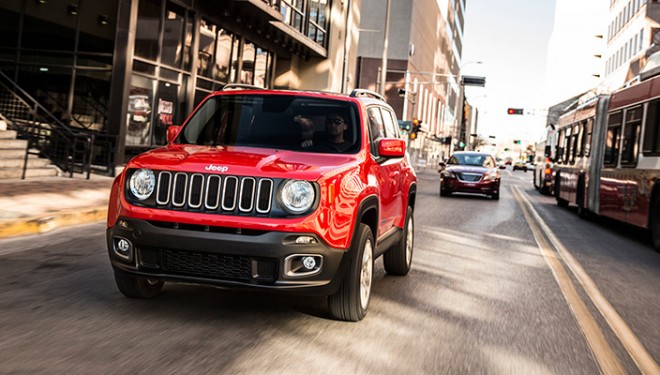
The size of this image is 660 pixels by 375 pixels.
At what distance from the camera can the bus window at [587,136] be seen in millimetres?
18495

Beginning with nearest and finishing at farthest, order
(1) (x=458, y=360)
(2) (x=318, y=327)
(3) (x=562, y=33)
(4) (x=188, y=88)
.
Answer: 1. (1) (x=458, y=360)
2. (2) (x=318, y=327)
3. (4) (x=188, y=88)
4. (3) (x=562, y=33)

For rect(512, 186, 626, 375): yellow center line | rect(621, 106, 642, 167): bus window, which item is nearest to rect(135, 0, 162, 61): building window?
rect(621, 106, 642, 167): bus window

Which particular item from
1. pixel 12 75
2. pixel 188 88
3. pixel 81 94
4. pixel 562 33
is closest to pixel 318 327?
pixel 81 94

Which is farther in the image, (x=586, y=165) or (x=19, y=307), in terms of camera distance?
(x=586, y=165)

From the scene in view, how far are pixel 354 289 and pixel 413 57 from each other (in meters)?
76.4

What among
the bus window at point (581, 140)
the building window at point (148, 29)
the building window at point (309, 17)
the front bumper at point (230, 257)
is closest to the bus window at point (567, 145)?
the bus window at point (581, 140)

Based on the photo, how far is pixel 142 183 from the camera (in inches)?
208

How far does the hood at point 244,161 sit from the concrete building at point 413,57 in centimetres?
5017

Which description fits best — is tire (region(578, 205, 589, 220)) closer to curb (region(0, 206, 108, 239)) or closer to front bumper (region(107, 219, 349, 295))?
curb (region(0, 206, 108, 239))

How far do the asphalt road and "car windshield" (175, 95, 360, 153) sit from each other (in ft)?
4.31

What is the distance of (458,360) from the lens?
15.5 ft

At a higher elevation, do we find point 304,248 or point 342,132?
point 342,132

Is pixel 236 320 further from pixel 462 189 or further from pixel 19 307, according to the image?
pixel 462 189

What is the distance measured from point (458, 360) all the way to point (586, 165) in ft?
49.2
